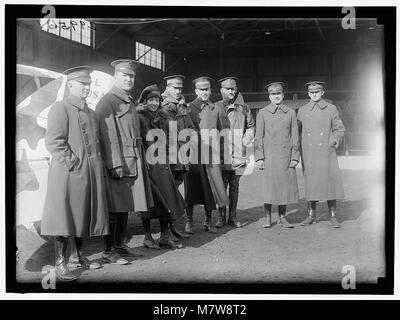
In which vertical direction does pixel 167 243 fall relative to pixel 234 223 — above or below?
below

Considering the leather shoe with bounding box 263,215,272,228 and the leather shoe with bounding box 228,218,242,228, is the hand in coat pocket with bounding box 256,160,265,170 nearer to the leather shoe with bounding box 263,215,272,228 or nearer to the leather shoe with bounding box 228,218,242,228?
the leather shoe with bounding box 263,215,272,228

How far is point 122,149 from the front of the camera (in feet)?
16.1

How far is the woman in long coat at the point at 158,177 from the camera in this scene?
5305 millimetres

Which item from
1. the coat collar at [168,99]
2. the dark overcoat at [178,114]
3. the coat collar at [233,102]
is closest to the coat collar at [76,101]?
the dark overcoat at [178,114]

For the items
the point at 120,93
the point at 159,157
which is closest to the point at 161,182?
the point at 159,157

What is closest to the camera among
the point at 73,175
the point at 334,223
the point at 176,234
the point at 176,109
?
the point at 73,175

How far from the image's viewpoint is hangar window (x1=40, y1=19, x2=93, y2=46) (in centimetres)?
493

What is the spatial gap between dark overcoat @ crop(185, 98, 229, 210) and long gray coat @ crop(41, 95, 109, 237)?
159 centimetres

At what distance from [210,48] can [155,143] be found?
114 centimetres

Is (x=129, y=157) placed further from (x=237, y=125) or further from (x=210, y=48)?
(x=237, y=125)

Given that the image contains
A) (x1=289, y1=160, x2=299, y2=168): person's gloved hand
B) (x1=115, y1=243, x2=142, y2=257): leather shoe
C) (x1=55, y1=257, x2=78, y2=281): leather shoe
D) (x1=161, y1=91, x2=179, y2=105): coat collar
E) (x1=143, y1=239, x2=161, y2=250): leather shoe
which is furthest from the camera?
(x1=289, y1=160, x2=299, y2=168): person's gloved hand

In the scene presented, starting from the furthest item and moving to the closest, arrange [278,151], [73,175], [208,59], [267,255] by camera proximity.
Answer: [278,151]
[208,59]
[267,255]
[73,175]

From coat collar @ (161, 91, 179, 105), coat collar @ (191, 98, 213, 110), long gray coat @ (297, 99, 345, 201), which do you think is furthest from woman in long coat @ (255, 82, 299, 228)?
coat collar @ (161, 91, 179, 105)
